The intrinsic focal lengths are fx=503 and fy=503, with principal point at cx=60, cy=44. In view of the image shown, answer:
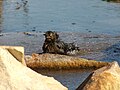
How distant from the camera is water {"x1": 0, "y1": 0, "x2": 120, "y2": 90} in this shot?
13.8 meters

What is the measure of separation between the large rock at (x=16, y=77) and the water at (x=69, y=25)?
10.5 ft

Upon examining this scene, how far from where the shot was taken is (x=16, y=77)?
6227mm

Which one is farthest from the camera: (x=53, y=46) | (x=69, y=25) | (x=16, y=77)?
(x=69, y=25)

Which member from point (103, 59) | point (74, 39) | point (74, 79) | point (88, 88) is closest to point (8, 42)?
point (74, 39)

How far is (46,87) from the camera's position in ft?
21.0

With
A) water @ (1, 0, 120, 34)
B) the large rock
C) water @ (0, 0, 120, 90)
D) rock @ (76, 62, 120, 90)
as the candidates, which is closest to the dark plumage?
water @ (0, 0, 120, 90)

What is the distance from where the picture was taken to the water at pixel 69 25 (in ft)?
45.2

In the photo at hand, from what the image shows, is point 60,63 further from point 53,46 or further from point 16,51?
point 16,51

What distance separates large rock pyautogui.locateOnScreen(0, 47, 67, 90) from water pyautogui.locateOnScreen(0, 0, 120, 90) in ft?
10.5

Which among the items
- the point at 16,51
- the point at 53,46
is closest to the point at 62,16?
the point at 53,46

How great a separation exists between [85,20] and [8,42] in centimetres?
638

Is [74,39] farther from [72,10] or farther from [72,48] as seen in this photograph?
[72,10]

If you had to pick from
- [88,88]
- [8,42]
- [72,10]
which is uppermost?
[88,88]

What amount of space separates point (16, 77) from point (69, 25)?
1371cm
